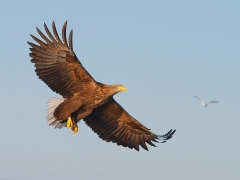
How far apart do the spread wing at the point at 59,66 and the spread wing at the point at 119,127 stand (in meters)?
1.19

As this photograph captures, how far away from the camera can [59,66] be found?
51.7ft

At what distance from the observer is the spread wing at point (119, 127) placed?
16797 mm

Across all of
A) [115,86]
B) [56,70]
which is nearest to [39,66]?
[56,70]

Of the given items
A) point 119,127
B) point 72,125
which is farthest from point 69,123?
point 119,127

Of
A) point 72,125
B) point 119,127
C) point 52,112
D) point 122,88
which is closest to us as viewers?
point 122,88

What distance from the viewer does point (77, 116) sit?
15.7 meters

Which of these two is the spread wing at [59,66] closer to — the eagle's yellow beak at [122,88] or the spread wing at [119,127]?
the eagle's yellow beak at [122,88]

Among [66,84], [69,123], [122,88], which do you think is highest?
[122,88]

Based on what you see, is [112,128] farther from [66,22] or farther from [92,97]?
[66,22]

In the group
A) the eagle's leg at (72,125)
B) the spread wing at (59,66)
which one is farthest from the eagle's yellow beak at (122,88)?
the eagle's leg at (72,125)

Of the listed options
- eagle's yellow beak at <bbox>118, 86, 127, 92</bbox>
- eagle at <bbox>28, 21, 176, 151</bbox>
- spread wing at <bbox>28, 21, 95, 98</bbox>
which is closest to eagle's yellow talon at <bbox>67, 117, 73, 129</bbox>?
eagle at <bbox>28, 21, 176, 151</bbox>

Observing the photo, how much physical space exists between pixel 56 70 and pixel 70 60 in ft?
1.39

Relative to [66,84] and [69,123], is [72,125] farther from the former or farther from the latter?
[66,84]

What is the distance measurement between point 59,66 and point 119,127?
2.16 meters
